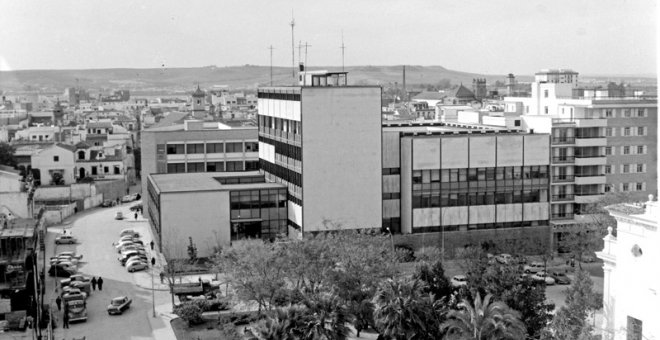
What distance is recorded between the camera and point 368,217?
26.5 meters

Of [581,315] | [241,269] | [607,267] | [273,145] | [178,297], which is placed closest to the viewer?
[607,267]

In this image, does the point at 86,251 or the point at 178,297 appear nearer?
the point at 178,297

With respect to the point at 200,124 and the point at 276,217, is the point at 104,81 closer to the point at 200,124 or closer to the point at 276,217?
the point at 200,124

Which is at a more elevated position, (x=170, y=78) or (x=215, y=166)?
(x=170, y=78)

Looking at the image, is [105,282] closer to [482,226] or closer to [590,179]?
[482,226]

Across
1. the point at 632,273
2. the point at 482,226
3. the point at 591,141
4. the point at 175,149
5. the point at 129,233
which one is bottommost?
the point at 129,233

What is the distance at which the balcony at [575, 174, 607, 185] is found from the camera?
29.2 metres

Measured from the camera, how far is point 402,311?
15.4m

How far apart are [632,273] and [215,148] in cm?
2406

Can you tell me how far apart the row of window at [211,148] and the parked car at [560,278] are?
13.8 meters

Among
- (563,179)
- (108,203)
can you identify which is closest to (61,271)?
(563,179)

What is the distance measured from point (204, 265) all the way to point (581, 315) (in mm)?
12858

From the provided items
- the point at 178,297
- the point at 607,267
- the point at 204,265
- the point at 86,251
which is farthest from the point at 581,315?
the point at 86,251

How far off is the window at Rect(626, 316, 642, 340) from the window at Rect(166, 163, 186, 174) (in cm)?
2438
